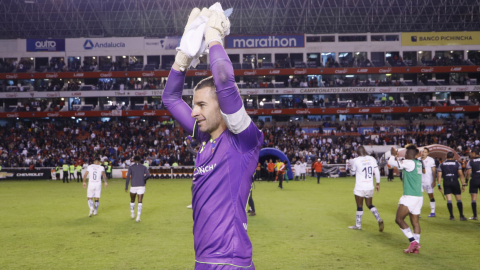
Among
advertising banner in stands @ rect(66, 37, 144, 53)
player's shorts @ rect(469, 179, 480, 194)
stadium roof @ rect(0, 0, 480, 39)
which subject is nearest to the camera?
player's shorts @ rect(469, 179, 480, 194)

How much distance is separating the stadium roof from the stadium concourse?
43.7 feet

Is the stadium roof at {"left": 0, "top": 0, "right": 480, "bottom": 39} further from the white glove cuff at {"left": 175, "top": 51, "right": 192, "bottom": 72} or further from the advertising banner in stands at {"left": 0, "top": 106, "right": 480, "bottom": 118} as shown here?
the white glove cuff at {"left": 175, "top": 51, "right": 192, "bottom": 72}

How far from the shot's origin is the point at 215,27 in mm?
2402

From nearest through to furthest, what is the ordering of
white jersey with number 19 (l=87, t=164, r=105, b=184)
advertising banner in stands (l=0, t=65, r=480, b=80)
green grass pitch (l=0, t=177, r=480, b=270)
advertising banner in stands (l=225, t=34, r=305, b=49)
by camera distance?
green grass pitch (l=0, t=177, r=480, b=270) < white jersey with number 19 (l=87, t=164, r=105, b=184) < advertising banner in stands (l=0, t=65, r=480, b=80) < advertising banner in stands (l=225, t=34, r=305, b=49)

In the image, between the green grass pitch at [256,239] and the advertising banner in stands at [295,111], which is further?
the advertising banner in stands at [295,111]

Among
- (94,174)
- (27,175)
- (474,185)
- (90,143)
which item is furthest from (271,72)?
(474,185)

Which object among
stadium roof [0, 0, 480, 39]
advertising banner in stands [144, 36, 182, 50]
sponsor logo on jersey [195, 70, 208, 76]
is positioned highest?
stadium roof [0, 0, 480, 39]

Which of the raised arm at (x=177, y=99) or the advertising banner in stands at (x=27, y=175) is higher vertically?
the raised arm at (x=177, y=99)

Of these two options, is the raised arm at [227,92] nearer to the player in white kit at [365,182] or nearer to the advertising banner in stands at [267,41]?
the player in white kit at [365,182]

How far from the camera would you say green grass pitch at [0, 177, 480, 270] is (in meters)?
8.20

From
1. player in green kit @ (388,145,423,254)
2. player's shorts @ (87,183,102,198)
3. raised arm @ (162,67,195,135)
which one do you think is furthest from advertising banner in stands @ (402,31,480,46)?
raised arm @ (162,67,195,135)

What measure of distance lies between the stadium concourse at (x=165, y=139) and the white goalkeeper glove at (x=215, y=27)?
35.2 meters

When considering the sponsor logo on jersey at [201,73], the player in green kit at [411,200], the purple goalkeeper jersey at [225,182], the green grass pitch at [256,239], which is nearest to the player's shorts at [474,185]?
the green grass pitch at [256,239]

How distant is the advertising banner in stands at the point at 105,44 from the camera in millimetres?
53656
